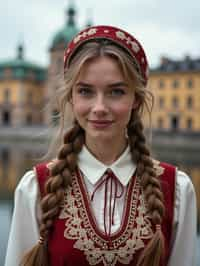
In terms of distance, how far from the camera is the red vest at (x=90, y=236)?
1806mm

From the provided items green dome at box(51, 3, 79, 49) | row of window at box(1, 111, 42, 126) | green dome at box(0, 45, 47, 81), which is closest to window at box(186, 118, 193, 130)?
green dome at box(51, 3, 79, 49)

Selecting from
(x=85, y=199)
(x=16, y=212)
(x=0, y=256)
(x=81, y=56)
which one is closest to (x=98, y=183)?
(x=85, y=199)

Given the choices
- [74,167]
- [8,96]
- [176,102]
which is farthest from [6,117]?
[74,167]

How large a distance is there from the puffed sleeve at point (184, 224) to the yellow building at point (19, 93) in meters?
54.4

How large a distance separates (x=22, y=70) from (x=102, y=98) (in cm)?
5647

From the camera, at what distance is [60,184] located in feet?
6.16

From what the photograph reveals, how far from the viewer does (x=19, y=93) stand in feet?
184

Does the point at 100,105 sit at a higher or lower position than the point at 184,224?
higher

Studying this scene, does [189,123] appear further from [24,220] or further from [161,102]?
[24,220]

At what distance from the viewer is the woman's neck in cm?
194

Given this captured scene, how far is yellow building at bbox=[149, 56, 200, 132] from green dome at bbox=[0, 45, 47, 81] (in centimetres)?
1817

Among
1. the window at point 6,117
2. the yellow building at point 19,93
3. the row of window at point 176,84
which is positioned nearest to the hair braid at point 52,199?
the row of window at point 176,84

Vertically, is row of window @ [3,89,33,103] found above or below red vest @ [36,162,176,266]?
above

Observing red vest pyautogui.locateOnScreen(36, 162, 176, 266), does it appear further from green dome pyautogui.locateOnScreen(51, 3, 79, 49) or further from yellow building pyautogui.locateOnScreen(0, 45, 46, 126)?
yellow building pyautogui.locateOnScreen(0, 45, 46, 126)
